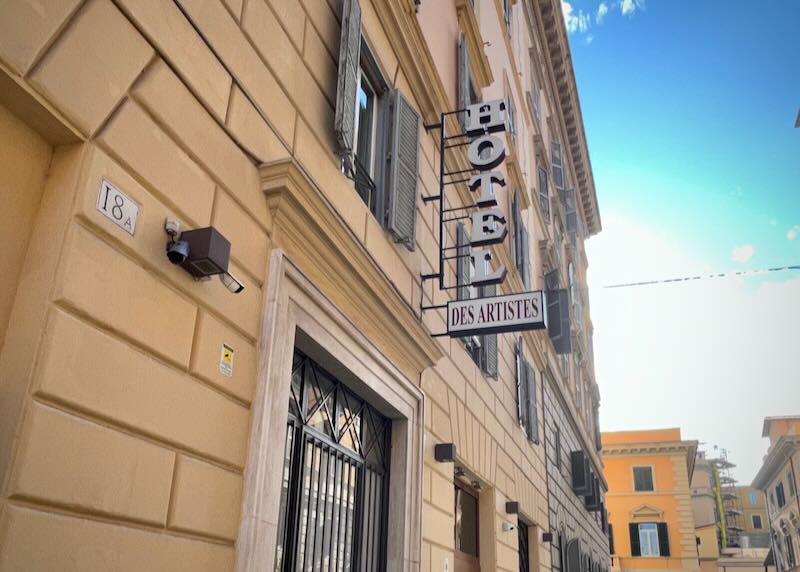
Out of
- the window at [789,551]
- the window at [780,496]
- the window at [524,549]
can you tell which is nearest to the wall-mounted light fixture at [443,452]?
the window at [524,549]

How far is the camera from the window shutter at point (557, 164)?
19531 mm

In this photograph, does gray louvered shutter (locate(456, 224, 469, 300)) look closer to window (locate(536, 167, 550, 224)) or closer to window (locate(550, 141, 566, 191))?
window (locate(536, 167, 550, 224))

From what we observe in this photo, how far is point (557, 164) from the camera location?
65.3 feet

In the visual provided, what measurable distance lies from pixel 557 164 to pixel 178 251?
1771 cm

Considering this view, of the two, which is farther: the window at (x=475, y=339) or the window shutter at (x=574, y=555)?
the window shutter at (x=574, y=555)

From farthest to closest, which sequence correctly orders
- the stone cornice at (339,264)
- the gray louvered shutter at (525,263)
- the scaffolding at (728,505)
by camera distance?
1. the scaffolding at (728,505)
2. the gray louvered shutter at (525,263)
3. the stone cornice at (339,264)

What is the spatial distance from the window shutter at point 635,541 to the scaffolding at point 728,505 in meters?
33.3

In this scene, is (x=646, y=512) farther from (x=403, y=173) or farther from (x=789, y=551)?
(x=403, y=173)

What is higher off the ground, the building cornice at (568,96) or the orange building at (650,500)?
the building cornice at (568,96)

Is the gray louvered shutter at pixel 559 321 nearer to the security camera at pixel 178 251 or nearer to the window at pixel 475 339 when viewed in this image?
the window at pixel 475 339

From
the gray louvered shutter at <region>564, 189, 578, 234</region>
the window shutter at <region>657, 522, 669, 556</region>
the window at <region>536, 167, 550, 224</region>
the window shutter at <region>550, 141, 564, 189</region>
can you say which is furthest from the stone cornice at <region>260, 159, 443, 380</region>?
the window shutter at <region>657, 522, 669, 556</region>

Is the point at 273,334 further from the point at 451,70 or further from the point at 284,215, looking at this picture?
the point at 451,70

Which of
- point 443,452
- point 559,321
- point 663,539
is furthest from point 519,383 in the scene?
point 663,539

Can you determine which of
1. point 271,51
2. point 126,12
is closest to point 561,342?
point 271,51
